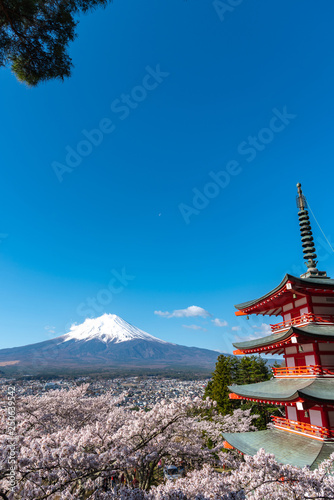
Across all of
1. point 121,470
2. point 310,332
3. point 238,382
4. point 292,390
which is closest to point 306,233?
point 310,332

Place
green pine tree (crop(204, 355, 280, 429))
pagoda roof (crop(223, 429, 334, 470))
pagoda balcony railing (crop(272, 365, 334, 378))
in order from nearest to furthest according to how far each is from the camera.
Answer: pagoda roof (crop(223, 429, 334, 470)) → pagoda balcony railing (crop(272, 365, 334, 378)) → green pine tree (crop(204, 355, 280, 429))

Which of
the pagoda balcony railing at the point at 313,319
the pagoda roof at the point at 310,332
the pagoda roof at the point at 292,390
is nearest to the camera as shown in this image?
the pagoda roof at the point at 292,390

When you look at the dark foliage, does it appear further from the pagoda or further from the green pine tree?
the green pine tree

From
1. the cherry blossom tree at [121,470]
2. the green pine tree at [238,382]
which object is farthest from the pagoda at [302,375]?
the green pine tree at [238,382]

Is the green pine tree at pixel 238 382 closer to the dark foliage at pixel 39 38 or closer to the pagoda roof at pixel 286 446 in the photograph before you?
the pagoda roof at pixel 286 446

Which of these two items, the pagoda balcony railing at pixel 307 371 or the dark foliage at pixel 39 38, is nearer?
the dark foliage at pixel 39 38

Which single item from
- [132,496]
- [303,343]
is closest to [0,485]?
[132,496]

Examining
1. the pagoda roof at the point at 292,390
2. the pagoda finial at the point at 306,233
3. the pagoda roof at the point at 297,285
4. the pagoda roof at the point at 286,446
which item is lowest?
the pagoda roof at the point at 286,446

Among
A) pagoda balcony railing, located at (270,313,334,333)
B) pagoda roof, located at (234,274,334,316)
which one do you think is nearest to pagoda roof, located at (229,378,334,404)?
pagoda balcony railing, located at (270,313,334,333)
